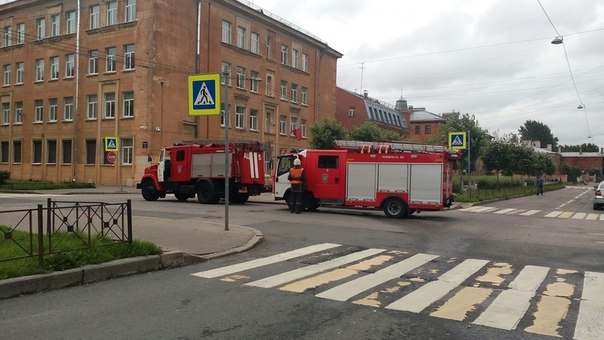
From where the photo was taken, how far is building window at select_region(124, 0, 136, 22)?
36688 millimetres

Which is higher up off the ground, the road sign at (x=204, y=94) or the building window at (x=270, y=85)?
the building window at (x=270, y=85)

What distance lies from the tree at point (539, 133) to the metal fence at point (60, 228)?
157 meters

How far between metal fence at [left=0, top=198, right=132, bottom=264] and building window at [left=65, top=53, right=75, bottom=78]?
3549 cm

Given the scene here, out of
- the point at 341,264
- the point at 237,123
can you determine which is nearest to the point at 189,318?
the point at 341,264

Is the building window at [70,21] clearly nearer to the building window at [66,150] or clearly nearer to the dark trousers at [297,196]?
the building window at [66,150]

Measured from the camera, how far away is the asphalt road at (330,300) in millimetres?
5191

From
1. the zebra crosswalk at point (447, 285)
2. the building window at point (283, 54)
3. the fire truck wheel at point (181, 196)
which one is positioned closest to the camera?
the zebra crosswalk at point (447, 285)

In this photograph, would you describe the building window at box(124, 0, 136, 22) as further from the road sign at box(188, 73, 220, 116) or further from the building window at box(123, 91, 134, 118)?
the road sign at box(188, 73, 220, 116)

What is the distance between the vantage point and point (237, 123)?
43.7 metres

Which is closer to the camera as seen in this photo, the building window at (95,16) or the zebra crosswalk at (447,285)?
the zebra crosswalk at (447,285)

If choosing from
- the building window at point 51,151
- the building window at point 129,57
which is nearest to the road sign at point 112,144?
the building window at point 129,57

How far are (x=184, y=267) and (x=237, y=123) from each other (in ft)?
117

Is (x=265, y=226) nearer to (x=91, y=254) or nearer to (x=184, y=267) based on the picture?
(x=184, y=267)

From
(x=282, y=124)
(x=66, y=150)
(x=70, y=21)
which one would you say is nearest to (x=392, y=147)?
(x=66, y=150)
